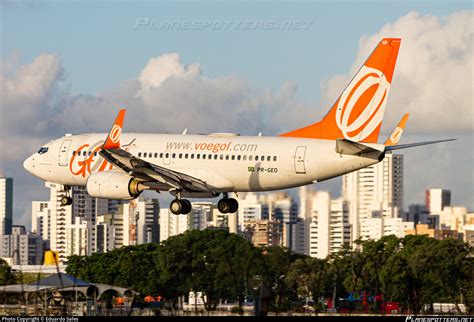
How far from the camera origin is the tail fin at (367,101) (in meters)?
87.9

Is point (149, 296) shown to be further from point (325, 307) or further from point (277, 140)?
point (277, 140)

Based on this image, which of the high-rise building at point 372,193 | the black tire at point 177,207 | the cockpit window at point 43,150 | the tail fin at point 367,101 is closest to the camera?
the tail fin at point 367,101

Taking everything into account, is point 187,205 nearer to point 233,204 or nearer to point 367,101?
point 233,204

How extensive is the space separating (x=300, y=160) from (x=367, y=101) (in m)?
6.58

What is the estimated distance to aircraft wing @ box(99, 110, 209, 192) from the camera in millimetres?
87875

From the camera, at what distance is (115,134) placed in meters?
87.7

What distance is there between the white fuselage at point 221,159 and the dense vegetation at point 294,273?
247 inches

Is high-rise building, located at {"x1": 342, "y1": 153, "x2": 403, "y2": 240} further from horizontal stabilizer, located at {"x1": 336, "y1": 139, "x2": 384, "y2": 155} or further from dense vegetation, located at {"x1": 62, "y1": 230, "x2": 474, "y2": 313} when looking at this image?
horizontal stabilizer, located at {"x1": 336, "y1": 139, "x2": 384, "y2": 155}

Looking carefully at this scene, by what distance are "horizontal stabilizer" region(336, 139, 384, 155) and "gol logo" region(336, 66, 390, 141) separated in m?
3.07

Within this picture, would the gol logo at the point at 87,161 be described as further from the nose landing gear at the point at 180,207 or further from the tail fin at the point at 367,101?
the tail fin at the point at 367,101

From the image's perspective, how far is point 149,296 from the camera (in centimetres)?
11719

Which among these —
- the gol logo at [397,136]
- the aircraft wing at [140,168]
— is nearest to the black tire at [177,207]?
the aircraft wing at [140,168]

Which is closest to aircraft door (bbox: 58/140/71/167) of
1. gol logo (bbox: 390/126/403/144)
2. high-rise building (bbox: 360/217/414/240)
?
gol logo (bbox: 390/126/403/144)

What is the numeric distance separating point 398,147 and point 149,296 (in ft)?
132
